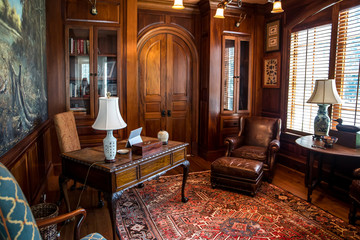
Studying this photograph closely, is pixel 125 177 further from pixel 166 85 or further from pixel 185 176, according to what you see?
pixel 166 85

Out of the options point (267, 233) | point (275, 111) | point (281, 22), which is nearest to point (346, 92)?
point (275, 111)

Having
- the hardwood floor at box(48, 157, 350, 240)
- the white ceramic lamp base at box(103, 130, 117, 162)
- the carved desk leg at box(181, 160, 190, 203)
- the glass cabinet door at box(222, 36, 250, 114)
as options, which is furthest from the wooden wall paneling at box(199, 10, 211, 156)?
the white ceramic lamp base at box(103, 130, 117, 162)

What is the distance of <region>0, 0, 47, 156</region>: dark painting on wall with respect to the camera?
1.88m

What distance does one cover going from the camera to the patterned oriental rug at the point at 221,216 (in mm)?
2615

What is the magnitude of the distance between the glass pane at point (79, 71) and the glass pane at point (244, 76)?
9.09ft

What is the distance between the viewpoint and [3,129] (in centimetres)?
186

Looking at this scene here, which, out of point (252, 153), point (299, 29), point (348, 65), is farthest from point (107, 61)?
point (348, 65)

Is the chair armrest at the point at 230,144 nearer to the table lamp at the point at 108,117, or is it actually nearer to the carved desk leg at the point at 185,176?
the carved desk leg at the point at 185,176

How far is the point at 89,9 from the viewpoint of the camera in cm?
418

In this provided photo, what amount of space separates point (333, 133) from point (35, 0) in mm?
3895

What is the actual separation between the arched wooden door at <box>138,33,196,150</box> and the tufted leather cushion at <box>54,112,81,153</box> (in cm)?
181

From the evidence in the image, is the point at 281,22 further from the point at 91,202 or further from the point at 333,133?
the point at 91,202

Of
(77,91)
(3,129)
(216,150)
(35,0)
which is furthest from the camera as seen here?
(216,150)

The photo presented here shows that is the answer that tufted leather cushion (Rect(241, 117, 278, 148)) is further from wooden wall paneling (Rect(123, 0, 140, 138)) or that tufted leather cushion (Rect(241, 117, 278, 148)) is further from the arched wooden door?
wooden wall paneling (Rect(123, 0, 140, 138))
